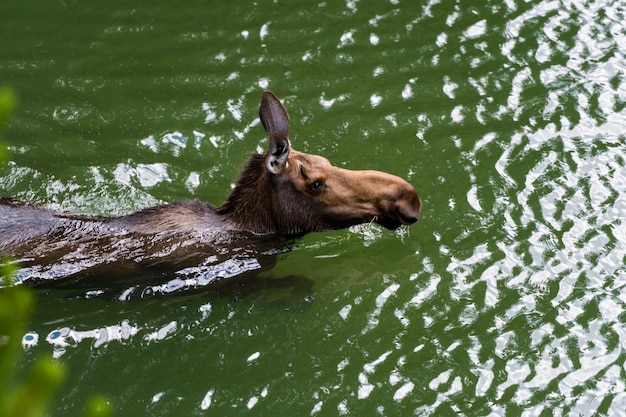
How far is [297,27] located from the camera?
1153 centimetres

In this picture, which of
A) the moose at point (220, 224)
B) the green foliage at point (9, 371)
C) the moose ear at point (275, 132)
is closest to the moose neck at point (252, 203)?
the moose at point (220, 224)

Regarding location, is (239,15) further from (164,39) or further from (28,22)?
(28,22)

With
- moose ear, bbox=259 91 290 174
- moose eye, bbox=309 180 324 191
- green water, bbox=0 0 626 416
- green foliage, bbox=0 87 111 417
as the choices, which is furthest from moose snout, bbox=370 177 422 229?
green foliage, bbox=0 87 111 417

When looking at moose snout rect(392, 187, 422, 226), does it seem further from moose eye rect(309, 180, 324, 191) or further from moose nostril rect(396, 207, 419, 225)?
moose eye rect(309, 180, 324, 191)

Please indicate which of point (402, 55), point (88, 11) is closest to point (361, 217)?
point (402, 55)

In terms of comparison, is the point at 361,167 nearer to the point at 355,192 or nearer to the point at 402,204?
the point at 355,192

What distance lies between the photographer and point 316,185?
768 centimetres

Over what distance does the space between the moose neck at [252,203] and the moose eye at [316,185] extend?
419 mm

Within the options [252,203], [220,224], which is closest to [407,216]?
[252,203]

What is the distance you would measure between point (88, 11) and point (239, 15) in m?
2.00

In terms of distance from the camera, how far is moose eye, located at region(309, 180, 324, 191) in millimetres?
7666

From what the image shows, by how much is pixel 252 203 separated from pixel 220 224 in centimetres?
36

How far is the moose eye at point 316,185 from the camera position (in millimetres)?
7666

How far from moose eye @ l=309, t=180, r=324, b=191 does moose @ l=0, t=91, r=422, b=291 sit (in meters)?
0.01
